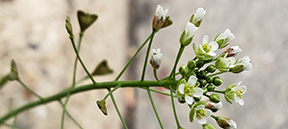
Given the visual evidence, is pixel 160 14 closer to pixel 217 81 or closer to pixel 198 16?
pixel 198 16

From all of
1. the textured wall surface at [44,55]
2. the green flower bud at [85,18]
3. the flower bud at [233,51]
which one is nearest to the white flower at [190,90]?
the flower bud at [233,51]

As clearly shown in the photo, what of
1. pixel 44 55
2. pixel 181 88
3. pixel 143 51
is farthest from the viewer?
pixel 143 51

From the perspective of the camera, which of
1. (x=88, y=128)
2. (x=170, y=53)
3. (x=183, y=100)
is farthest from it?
(x=170, y=53)

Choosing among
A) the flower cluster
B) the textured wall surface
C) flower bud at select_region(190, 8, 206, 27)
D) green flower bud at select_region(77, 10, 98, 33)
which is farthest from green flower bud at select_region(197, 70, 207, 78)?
the textured wall surface

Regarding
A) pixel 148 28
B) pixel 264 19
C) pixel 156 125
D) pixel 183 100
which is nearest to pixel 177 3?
pixel 148 28

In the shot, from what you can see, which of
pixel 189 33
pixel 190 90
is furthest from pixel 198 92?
pixel 189 33

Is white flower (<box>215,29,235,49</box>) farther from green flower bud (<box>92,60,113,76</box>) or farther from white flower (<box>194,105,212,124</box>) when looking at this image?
green flower bud (<box>92,60,113,76</box>)

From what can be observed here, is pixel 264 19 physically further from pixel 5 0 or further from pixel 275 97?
pixel 5 0
